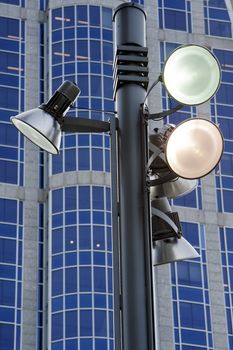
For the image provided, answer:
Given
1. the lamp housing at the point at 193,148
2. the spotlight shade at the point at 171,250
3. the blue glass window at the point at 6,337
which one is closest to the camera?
the lamp housing at the point at 193,148

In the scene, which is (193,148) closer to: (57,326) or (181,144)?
(181,144)

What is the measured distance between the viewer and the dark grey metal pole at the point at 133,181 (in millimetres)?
5402

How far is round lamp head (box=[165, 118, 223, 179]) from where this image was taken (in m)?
5.67

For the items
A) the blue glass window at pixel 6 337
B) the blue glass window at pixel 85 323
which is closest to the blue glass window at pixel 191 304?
the blue glass window at pixel 85 323

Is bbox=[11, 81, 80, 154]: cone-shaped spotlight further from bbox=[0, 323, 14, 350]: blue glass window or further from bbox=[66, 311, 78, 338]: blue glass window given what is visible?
bbox=[0, 323, 14, 350]: blue glass window

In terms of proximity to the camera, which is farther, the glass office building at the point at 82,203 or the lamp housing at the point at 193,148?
the glass office building at the point at 82,203

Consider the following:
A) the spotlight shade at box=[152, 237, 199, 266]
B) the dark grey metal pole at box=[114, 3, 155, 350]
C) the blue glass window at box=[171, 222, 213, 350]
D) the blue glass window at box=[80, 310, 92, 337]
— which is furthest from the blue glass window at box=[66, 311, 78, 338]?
the dark grey metal pole at box=[114, 3, 155, 350]

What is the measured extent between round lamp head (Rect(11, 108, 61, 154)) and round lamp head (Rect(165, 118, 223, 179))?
0.69 m

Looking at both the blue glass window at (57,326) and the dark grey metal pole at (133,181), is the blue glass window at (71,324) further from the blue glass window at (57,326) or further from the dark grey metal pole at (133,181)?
the dark grey metal pole at (133,181)

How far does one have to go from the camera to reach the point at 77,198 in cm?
5528

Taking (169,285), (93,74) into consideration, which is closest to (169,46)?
(93,74)

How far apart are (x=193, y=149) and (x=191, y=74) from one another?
457 millimetres

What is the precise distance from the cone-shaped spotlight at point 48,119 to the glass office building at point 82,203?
43.4 m

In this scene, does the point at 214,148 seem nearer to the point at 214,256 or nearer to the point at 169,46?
the point at 214,256
